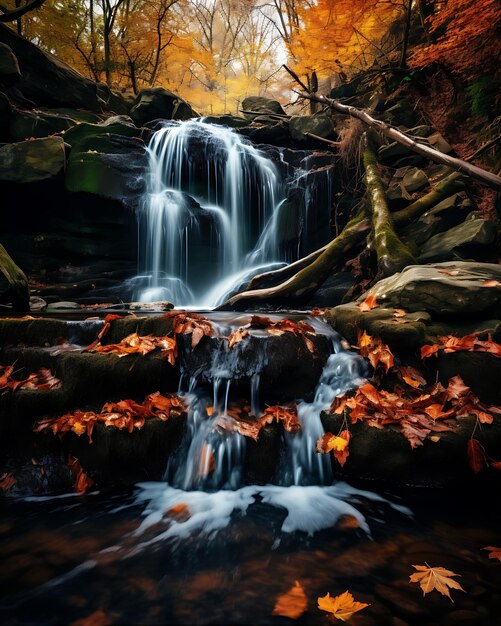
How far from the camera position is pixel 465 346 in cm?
328

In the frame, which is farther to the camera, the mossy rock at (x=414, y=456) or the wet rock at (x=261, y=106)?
the wet rock at (x=261, y=106)

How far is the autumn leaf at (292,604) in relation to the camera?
5.15 ft

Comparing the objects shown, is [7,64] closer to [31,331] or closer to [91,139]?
[91,139]

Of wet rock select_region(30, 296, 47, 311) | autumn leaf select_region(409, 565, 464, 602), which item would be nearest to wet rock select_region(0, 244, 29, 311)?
wet rock select_region(30, 296, 47, 311)

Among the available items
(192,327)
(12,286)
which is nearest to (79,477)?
(192,327)

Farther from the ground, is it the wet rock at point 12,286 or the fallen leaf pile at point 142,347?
the wet rock at point 12,286

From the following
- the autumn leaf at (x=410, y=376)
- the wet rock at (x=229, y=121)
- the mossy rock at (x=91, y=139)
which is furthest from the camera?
the wet rock at (x=229, y=121)

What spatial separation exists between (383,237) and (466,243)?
1.43m

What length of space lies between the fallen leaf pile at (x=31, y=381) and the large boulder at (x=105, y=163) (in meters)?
7.10

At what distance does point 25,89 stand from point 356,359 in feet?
48.5

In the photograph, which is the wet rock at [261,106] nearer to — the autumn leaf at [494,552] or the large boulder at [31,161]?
the large boulder at [31,161]

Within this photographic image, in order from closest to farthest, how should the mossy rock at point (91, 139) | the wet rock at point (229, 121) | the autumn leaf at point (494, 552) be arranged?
the autumn leaf at point (494, 552) → the mossy rock at point (91, 139) → the wet rock at point (229, 121)

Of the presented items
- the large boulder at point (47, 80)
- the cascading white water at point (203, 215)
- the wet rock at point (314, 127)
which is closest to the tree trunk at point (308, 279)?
the cascading white water at point (203, 215)

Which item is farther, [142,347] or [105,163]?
[105,163]
